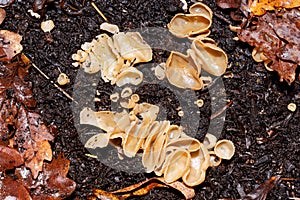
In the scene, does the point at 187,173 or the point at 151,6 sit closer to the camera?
the point at 187,173

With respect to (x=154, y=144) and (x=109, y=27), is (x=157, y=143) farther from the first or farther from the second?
(x=109, y=27)

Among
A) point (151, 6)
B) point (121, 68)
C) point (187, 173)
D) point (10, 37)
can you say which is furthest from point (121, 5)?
point (187, 173)

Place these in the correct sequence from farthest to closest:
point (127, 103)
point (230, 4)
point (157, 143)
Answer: point (230, 4) → point (127, 103) → point (157, 143)

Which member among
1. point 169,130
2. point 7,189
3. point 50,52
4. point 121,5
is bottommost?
point 7,189

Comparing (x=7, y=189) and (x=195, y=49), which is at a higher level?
(x=195, y=49)

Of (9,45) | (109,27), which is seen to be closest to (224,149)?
(109,27)

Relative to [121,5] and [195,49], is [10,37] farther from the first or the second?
[195,49]
